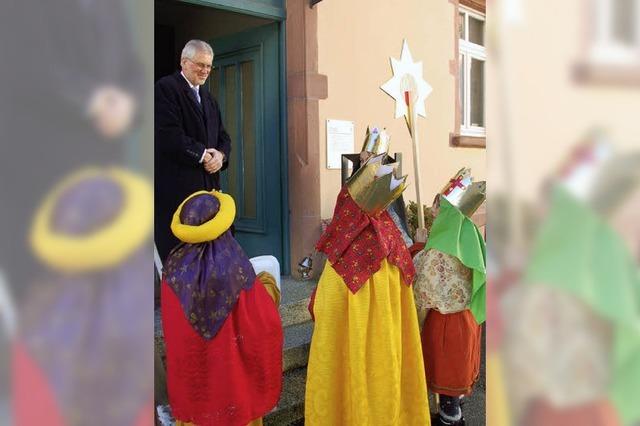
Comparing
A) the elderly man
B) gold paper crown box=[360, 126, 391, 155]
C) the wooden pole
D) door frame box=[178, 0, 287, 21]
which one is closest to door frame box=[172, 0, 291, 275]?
door frame box=[178, 0, 287, 21]

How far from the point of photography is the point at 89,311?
0.67 meters

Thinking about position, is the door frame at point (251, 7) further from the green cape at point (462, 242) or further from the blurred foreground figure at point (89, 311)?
the blurred foreground figure at point (89, 311)

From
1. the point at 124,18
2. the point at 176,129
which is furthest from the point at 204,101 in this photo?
the point at 124,18

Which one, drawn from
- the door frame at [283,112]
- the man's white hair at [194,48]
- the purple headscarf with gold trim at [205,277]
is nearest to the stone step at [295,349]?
the door frame at [283,112]

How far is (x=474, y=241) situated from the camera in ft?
8.09

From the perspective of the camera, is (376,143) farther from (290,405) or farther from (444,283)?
(290,405)

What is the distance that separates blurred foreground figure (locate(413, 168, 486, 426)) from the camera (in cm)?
248

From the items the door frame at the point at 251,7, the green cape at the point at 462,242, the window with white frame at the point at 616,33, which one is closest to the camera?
the window with white frame at the point at 616,33

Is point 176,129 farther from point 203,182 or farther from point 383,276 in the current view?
point 383,276

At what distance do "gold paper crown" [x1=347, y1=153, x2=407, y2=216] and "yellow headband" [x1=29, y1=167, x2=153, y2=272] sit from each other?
1.57 metres

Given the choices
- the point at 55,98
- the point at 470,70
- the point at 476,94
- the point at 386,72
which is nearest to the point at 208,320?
the point at 55,98

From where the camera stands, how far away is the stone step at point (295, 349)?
332 centimetres

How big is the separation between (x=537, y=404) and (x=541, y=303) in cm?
10

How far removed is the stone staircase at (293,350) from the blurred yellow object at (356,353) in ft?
2.39
